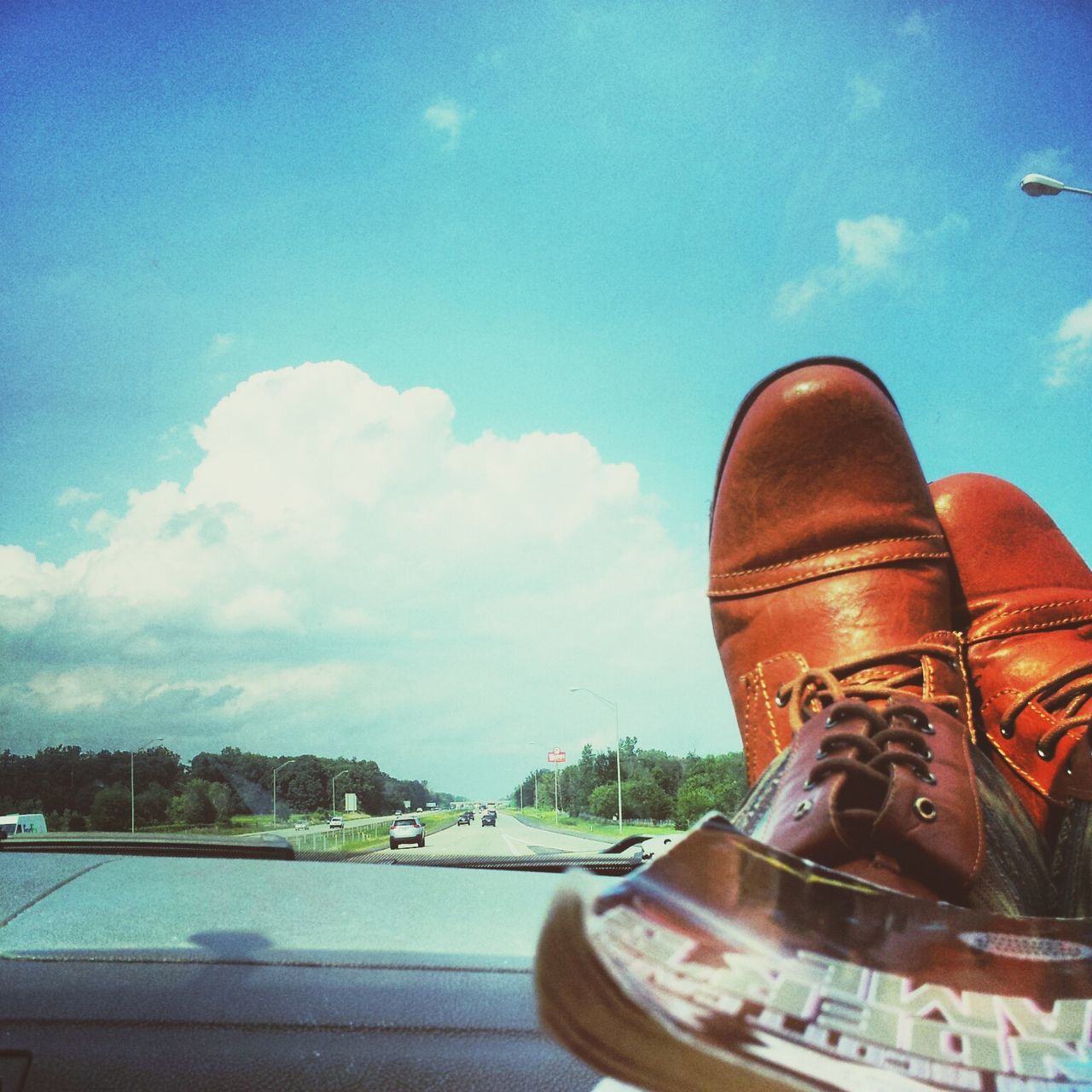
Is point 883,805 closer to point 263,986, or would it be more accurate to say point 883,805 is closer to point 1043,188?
point 263,986

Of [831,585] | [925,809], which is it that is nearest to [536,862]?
[831,585]

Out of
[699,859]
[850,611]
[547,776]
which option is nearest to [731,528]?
[850,611]

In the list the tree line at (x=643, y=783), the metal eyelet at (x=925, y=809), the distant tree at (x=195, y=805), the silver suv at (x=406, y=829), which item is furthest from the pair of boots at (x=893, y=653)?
the silver suv at (x=406, y=829)

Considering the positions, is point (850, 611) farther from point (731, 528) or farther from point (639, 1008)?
point (639, 1008)

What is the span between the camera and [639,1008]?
471 mm

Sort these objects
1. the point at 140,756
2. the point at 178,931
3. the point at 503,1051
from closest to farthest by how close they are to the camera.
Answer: the point at 503,1051, the point at 178,931, the point at 140,756

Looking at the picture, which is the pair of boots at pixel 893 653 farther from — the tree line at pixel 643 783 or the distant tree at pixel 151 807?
the tree line at pixel 643 783

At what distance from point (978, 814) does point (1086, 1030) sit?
1.22ft

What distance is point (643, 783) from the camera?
3688 centimetres

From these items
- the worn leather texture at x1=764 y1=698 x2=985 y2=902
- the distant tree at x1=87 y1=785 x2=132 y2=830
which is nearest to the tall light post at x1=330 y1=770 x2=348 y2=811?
the distant tree at x1=87 y1=785 x2=132 y2=830

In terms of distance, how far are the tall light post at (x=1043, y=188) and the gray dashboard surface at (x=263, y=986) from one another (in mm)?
9711

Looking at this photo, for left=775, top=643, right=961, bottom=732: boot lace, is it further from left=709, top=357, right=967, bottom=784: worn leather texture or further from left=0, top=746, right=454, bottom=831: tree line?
left=0, top=746, right=454, bottom=831: tree line

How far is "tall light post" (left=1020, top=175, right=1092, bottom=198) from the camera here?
870 cm

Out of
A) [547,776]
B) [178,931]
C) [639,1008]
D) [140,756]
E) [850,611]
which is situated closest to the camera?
[639,1008]
